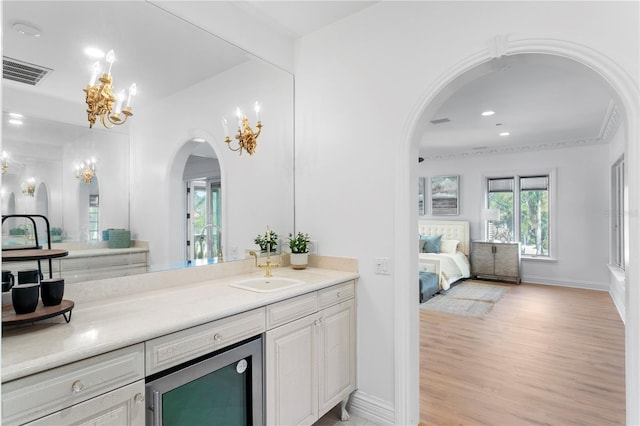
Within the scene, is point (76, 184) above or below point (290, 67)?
below

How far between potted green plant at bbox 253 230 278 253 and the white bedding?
3.80m

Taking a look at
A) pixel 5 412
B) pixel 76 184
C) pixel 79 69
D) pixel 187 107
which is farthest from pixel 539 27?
pixel 5 412

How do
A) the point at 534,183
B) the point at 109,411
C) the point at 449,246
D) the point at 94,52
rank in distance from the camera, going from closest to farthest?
the point at 109,411
the point at 94,52
the point at 534,183
the point at 449,246

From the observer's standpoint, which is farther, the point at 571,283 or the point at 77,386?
the point at 571,283

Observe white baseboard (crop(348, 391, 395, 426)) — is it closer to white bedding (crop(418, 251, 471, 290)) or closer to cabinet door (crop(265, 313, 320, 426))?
cabinet door (crop(265, 313, 320, 426))

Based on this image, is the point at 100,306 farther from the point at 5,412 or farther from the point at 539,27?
the point at 539,27

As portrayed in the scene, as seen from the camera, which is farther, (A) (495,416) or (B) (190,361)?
(A) (495,416)

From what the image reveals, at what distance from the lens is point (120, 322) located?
149cm

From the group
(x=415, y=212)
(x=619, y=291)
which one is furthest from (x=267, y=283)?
(x=619, y=291)

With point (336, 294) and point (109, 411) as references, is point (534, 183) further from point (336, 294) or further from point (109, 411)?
point (109, 411)

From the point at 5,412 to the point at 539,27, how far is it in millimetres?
2791

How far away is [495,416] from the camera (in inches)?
98.0

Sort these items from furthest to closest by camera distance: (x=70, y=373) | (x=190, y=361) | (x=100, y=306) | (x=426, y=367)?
(x=426, y=367) → (x=100, y=306) → (x=190, y=361) → (x=70, y=373)

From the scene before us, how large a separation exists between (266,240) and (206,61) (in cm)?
136
